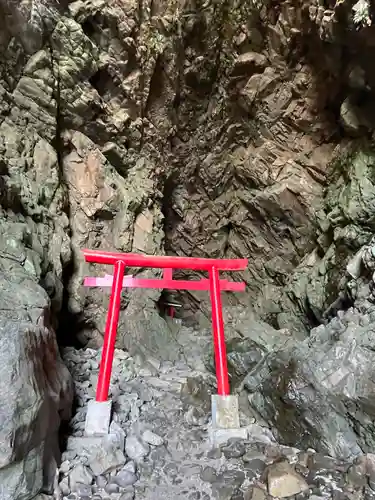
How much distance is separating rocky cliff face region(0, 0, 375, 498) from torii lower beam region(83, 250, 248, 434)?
1.78 ft

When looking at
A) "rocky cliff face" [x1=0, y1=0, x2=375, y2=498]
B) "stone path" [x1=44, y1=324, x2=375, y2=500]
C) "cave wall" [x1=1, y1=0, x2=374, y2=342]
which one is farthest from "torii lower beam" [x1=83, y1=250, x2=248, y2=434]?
"cave wall" [x1=1, y1=0, x2=374, y2=342]

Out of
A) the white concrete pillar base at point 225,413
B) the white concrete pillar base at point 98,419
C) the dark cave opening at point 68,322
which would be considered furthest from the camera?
the dark cave opening at point 68,322

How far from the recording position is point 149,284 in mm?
5375

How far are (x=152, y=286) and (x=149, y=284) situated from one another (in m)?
0.07

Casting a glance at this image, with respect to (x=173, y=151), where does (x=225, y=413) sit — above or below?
below

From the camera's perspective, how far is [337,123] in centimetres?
936

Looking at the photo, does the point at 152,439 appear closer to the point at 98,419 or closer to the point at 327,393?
the point at 98,419

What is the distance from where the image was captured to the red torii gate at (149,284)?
4.84 metres

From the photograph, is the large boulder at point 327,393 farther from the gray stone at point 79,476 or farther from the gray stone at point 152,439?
the gray stone at point 79,476

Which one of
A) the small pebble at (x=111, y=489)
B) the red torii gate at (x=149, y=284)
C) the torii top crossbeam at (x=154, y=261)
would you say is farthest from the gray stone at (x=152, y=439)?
the torii top crossbeam at (x=154, y=261)

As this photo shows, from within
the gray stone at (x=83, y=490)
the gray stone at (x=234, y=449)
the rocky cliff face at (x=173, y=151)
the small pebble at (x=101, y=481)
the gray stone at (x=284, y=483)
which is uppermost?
the rocky cliff face at (x=173, y=151)

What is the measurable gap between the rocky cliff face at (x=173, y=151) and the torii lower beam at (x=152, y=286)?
0.54m

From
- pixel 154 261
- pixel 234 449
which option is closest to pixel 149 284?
pixel 154 261

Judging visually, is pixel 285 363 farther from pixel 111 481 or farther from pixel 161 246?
pixel 161 246
